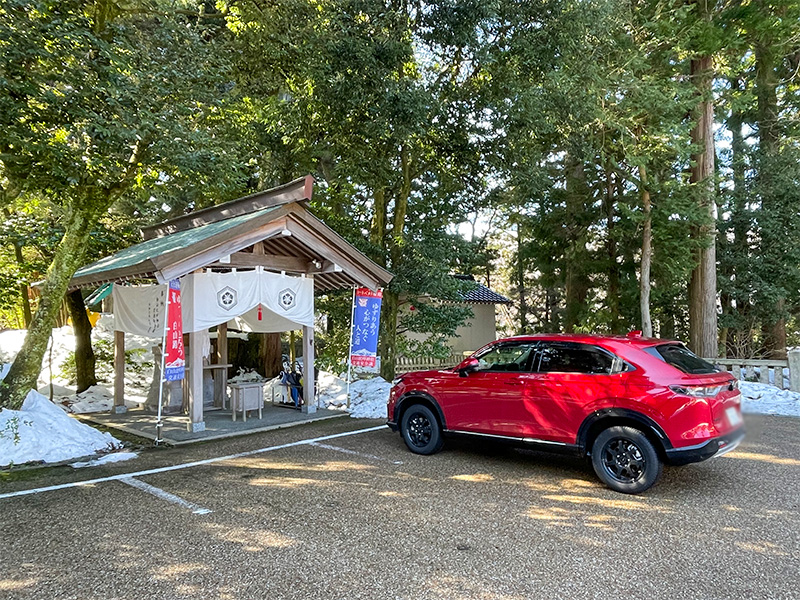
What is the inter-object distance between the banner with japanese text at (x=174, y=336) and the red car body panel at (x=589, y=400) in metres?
3.57

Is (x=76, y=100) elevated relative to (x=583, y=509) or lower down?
elevated

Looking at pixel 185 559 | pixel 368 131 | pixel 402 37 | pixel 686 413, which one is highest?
pixel 402 37

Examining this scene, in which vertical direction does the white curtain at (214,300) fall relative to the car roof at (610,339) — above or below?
above

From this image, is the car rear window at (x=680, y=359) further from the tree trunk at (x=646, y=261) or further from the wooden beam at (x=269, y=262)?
the tree trunk at (x=646, y=261)

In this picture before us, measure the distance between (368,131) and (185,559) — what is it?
817 centimetres

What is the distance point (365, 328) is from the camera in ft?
32.5

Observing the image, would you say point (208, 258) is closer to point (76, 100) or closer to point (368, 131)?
point (76, 100)

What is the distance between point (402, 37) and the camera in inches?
382

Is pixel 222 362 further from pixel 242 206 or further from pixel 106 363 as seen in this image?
pixel 106 363

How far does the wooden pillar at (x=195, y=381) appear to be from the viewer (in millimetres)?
7678

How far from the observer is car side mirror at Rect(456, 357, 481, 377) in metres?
6.24

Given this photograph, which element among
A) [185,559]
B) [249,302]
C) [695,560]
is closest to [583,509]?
[695,560]

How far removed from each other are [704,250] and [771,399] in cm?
500

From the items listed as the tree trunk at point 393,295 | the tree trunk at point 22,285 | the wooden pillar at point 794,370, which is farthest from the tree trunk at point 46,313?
the wooden pillar at point 794,370
